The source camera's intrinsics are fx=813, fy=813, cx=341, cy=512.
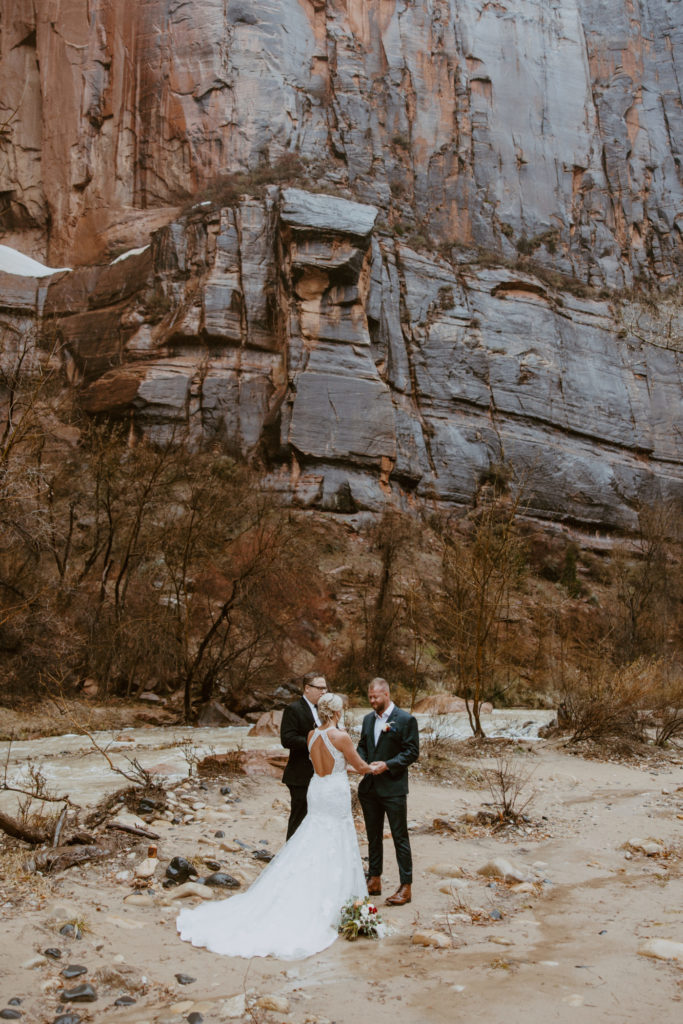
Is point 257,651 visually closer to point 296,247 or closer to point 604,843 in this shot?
point 604,843

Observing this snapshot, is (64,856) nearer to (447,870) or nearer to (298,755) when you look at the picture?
(298,755)

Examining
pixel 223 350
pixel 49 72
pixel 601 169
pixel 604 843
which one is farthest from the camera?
pixel 601 169

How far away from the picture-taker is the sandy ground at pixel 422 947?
3.51m

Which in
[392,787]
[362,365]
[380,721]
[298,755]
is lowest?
[392,787]

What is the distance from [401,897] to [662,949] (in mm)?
1647

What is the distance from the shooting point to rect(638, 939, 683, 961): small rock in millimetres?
4070

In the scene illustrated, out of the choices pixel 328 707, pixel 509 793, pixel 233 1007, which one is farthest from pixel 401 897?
pixel 509 793

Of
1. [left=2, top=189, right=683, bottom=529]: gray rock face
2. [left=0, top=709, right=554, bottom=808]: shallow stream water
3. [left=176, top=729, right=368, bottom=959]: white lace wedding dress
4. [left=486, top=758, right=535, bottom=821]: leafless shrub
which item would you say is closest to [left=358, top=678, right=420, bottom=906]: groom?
[left=176, top=729, right=368, bottom=959]: white lace wedding dress

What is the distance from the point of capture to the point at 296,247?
35.1 m

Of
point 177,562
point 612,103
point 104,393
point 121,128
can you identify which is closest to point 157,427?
point 104,393

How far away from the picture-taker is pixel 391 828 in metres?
5.23

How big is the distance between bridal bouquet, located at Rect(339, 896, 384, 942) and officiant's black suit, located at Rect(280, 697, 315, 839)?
1267 mm

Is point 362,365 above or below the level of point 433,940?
above

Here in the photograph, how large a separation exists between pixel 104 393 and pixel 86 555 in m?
13.5
